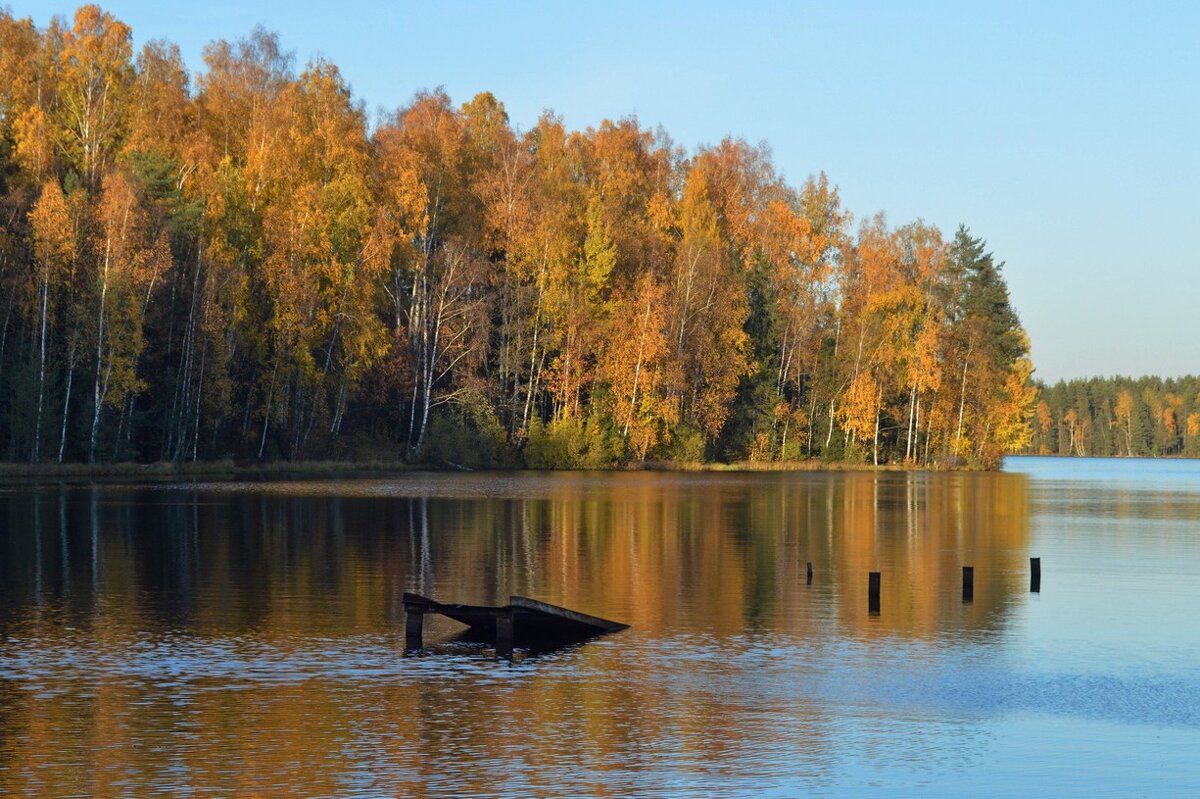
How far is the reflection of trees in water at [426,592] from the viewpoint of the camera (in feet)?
57.6

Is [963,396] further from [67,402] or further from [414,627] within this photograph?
[414,627]

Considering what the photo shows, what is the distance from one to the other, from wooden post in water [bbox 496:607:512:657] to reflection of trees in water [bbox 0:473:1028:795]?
1.16 metres

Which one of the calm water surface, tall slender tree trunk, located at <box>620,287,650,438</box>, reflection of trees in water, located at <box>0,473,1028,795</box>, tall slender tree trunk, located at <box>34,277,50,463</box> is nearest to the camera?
the calm water surface

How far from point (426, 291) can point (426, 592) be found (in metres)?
60.1

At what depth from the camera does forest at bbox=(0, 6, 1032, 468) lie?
70.9 metres

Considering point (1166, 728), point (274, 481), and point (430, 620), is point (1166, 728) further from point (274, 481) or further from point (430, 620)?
point (274, 481)

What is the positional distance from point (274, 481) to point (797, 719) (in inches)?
2269

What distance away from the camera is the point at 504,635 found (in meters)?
24.9

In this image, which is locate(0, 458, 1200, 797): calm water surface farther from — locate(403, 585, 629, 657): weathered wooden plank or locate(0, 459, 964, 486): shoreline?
locate(0, 459, 964, 486): shoreline

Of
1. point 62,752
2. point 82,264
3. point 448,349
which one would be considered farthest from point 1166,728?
point 448,349

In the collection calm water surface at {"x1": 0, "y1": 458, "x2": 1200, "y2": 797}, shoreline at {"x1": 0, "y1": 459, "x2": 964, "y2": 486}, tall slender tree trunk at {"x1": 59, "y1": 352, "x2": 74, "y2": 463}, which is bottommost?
calm water surface at {"x1": 0, "y1": 458, "x2": 1200, "y2": 797}

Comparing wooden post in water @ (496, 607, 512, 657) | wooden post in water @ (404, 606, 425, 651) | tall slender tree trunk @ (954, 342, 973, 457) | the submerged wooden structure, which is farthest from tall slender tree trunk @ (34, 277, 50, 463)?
tall slender tree trunk @ (954, 342, 973, 457)

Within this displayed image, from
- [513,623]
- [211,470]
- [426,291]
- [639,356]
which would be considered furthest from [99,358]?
[513,623]

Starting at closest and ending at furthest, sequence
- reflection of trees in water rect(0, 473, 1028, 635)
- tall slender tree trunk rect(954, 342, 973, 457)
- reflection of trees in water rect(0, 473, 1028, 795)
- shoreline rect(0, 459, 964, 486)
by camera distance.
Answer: reflection of trees in water rect(0, 473, 1028, 795) < reflection of trees in water rect(0, 473, 1028, 635) < shoreline rect(0, 459, 964, 486) < tall slender tree trunk rect(954, 342, 973, 457)
